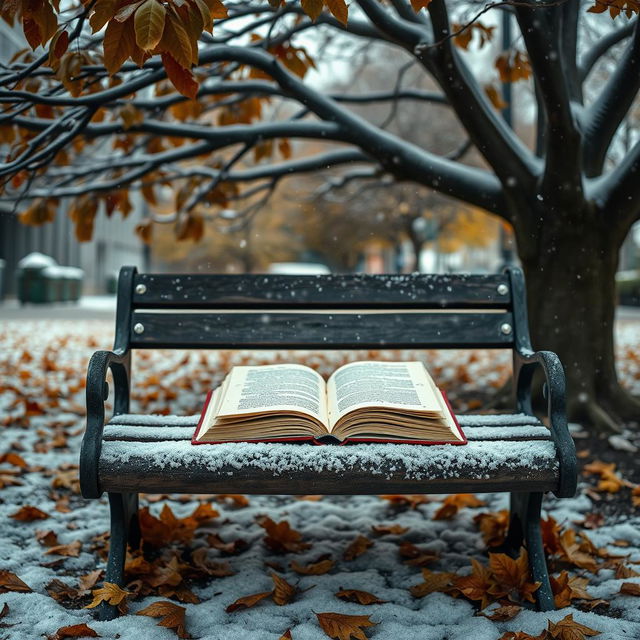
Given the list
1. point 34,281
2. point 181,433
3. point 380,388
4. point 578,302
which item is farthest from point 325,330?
point 34,281

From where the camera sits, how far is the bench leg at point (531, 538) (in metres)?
2.19

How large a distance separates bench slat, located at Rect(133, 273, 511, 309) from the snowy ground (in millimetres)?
906

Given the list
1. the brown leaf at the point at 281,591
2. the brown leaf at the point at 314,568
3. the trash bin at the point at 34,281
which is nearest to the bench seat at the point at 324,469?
the brown leaf at the point at 281,591

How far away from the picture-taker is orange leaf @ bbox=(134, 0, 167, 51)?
163 centimetres

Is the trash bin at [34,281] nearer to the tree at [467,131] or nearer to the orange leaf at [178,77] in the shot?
the tree at [467,131]

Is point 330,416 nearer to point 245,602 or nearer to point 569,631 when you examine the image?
point 245,602

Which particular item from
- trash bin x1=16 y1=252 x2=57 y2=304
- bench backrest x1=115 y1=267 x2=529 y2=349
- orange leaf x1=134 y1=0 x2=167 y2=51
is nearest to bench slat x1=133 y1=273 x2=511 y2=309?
bench backrest x1=115 y1=267 x2=529 y2=349

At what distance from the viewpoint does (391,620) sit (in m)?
2.13

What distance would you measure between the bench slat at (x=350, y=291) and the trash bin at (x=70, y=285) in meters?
20.3

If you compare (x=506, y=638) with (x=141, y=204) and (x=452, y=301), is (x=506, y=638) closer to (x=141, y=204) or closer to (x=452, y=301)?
(x=452, y=301)

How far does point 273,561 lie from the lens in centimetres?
261

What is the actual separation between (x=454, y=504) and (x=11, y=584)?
5.67 feet

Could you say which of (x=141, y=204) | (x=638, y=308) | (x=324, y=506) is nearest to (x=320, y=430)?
(x=324, y=506)

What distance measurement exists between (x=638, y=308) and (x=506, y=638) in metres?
20.4
